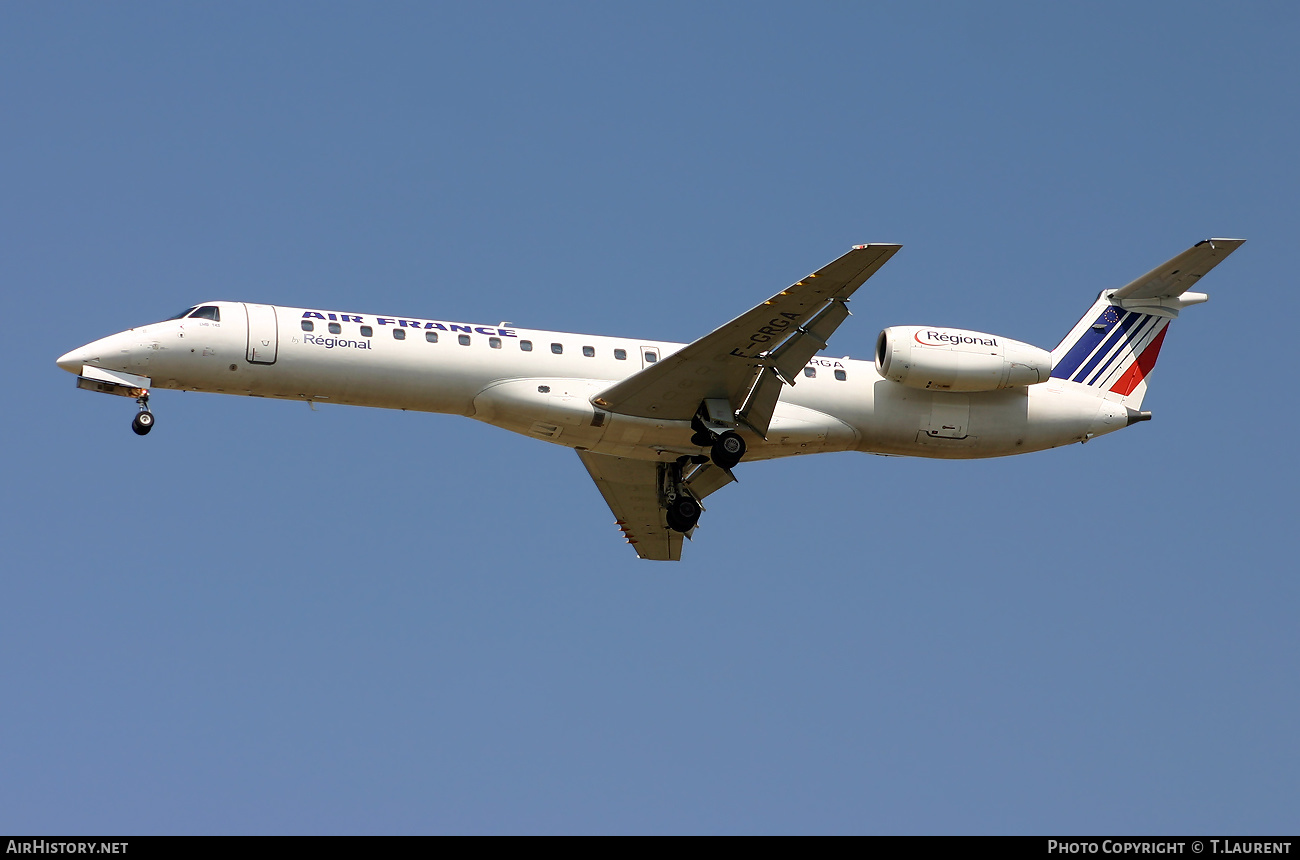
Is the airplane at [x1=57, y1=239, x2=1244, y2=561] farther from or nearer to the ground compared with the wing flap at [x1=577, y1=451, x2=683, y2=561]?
farther from the ground

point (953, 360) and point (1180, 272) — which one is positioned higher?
point (1180, 272)

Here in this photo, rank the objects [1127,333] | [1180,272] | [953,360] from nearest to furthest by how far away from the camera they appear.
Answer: [953,360] < [1180,272] < [1127,333]

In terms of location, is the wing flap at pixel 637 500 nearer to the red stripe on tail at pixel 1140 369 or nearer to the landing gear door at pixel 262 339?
the landing gear door at pixel 262 339

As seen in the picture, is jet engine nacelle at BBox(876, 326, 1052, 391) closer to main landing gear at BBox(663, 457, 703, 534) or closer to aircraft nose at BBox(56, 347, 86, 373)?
main landing gear at BBox(663, 457, 703, 534)

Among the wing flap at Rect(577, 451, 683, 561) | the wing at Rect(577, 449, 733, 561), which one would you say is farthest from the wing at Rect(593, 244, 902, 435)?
the wing flap at Rect(577, 451, 683, 561)

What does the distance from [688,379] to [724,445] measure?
1370 mm

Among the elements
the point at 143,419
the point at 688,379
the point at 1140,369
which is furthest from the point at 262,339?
the point at 1140,369

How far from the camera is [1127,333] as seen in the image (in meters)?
28.6

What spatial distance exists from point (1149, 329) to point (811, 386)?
7.52 metres

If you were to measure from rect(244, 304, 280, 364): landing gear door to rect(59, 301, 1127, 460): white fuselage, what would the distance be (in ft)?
0.05

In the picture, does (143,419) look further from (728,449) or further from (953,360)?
(953,360)

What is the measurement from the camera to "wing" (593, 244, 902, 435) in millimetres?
23047

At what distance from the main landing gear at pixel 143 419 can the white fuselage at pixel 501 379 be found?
37cm

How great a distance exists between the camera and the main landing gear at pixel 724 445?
81.9 feet
